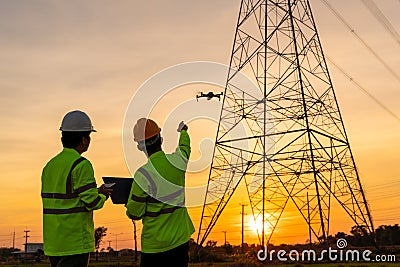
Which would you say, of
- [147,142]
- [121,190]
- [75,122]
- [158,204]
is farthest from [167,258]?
[75,122]

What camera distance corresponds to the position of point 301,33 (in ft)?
105

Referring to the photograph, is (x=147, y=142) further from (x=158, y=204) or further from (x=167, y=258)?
(x=167, y=258)

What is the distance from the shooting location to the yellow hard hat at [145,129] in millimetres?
6734

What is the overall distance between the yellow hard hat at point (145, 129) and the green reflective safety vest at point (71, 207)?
35.3 inches

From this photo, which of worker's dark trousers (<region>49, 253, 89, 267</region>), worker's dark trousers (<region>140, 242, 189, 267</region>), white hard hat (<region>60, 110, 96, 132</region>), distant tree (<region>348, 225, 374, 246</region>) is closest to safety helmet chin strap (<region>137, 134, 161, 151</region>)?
white hard hat (<region>60, 110, 96, 132</region>)

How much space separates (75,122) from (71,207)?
86cm

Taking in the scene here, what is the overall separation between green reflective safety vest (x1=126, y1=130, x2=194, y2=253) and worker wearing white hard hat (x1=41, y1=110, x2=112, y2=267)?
1.98ft

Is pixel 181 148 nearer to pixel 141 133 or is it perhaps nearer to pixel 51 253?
pixel 141 133

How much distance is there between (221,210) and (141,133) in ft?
85.0

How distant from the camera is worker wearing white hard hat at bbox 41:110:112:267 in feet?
19.5

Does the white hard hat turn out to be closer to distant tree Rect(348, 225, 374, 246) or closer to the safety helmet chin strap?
the safety helmet chin strap

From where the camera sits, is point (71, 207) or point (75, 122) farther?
point (75, 122)

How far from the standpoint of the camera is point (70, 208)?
5996mm

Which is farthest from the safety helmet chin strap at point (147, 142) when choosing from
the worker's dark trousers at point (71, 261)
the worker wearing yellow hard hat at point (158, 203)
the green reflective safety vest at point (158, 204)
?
the worker's dark trousers at point (71, 261)
